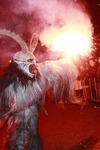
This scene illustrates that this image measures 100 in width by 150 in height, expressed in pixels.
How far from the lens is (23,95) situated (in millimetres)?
5492

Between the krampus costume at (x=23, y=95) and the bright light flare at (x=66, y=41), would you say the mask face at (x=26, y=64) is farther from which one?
the bright light flare at (x=66, y=41)

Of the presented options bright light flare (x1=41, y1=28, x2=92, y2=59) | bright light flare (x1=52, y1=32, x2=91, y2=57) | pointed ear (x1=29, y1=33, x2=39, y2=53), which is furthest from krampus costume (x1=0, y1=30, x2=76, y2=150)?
bright light flare (x1=41, y1=28, x2=92, y2=59)

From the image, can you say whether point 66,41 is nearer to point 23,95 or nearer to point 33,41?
point 33,41

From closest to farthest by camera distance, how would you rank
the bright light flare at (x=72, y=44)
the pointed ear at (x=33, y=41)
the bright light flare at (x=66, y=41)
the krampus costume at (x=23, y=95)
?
the krampus costume at (x=23, y=95)
the pointed ear at (x=33, y=41)
the bright light flare at (x=72, y=44)
the bright light flare at (x=66, y=41)

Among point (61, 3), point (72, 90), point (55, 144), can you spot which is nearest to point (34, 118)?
point (72, 90)

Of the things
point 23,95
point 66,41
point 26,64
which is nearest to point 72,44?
point 66,41

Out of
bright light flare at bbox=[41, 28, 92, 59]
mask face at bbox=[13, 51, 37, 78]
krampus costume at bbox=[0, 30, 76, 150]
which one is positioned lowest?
krampus costume at bbox=[0, 30, 76, 150]

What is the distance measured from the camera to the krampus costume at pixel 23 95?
5449 mm

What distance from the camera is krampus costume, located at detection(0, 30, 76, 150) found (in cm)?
545

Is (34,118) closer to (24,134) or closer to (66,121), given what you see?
(24,134)

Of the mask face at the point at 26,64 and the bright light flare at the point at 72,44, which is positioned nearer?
the mask face at the point at 26,64

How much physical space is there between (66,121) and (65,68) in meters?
4.50

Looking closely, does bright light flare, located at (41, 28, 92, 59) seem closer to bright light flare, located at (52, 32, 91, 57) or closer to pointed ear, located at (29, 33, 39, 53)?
bright light flare, located at (52, 32, 91, 57)

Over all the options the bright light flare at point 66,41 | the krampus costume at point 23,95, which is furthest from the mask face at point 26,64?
the bright light flare at point 66,41
